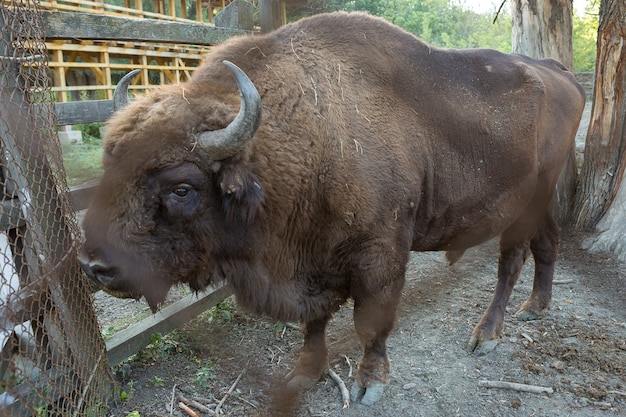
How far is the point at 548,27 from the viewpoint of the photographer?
6730 millimetres

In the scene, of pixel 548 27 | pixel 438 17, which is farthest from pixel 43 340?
pixel 438 17

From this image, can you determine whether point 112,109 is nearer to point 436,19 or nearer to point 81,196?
point 81,196

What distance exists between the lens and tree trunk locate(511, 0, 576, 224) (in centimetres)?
670

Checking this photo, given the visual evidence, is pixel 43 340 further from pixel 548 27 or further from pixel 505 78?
pixel 548 27

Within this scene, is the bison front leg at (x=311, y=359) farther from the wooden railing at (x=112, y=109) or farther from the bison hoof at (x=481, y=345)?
the bison hoof at (x=481, y=345)

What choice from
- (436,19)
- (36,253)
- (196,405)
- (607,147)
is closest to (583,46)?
(436,19)

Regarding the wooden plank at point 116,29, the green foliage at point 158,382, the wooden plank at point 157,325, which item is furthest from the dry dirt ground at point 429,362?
the wooden plank at point 116,29

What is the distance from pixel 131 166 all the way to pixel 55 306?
0.96m

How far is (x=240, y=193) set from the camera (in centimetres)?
278

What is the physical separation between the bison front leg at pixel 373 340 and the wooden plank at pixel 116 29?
2.58 m

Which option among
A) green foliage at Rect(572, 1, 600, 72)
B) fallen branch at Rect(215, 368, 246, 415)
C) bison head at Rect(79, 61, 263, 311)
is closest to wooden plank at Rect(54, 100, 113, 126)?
bison head at Rect(79, 61, 263, 311)

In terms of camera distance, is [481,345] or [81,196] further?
[481,345]

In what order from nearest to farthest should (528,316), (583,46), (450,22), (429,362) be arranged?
1. (429,362)
2. (528,316)
3. (583,46)
4. (450,22)

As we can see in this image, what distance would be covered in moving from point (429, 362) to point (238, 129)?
2575 mm
